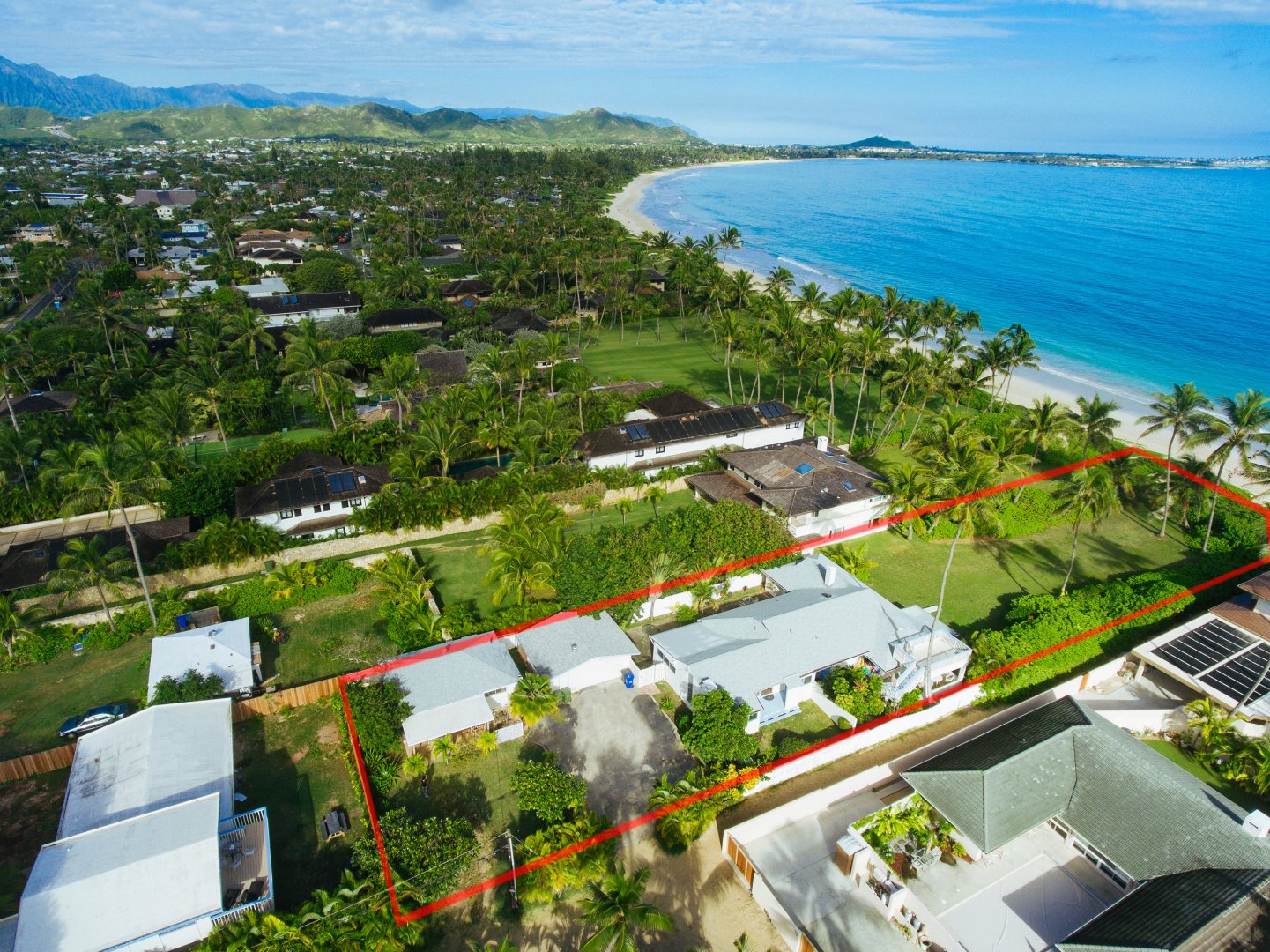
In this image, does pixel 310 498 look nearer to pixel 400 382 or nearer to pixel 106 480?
pixel 106 480

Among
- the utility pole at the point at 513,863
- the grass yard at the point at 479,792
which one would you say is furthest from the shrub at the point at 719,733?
the utility pole at the point at 513,863

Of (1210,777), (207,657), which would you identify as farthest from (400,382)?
(1210,777)

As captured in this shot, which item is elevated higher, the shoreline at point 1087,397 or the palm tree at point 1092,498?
the palm tree at point 1092,498

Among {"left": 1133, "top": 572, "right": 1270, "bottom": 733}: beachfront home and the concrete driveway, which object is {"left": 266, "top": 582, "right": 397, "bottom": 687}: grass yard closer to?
the concrete driveway

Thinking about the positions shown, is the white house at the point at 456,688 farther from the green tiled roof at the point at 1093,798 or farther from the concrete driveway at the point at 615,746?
the green tiled roof at the point at 1093,798

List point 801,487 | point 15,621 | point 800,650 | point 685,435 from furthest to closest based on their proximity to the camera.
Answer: point 685,435, point 801,487, point 15,621, point 800,650

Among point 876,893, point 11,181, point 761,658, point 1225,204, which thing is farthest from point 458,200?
point 1225,204
